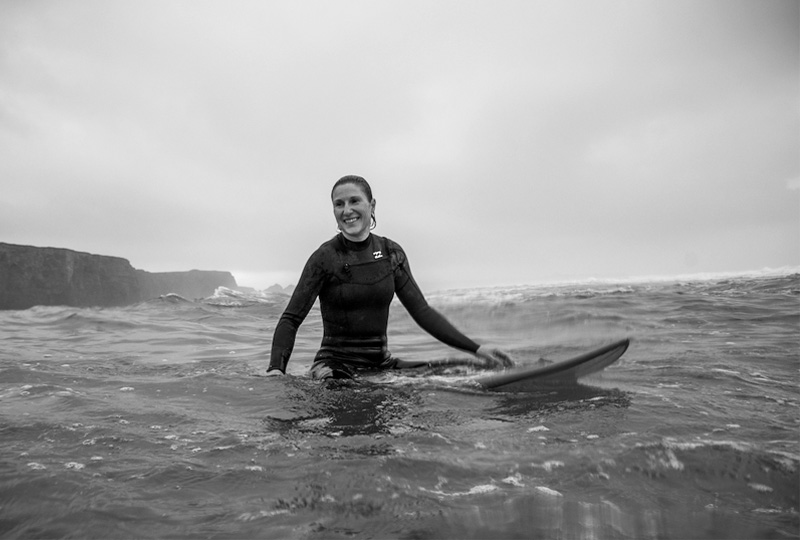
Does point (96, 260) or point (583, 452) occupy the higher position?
point (96, 260)

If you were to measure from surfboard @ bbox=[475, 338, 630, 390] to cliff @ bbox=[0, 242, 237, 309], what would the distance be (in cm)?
7791

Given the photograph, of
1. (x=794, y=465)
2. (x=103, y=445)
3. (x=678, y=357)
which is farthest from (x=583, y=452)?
(x=678, y=357)

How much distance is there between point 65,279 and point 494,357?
81.3m

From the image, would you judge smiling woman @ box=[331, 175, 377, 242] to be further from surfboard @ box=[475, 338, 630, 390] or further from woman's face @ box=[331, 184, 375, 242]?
surfboard @ box=[475, 338, 630, 390]

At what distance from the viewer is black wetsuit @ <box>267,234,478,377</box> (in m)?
5.21

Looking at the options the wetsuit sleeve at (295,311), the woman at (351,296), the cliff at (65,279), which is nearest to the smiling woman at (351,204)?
the woman at (351,296)

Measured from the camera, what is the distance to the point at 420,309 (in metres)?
5.89

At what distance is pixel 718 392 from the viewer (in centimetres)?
438

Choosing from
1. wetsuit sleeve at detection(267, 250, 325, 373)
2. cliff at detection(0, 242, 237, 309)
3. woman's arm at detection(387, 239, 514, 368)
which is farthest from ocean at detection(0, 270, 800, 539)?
cliff at detection(0, 242, 237, 309)

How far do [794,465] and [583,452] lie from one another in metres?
1.07

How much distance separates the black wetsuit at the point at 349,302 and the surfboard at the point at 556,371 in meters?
0.93

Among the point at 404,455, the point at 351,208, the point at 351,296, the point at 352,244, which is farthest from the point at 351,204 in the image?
the point at 404,455

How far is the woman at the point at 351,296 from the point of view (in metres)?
5.21

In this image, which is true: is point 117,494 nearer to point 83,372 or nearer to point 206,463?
point 206,463
